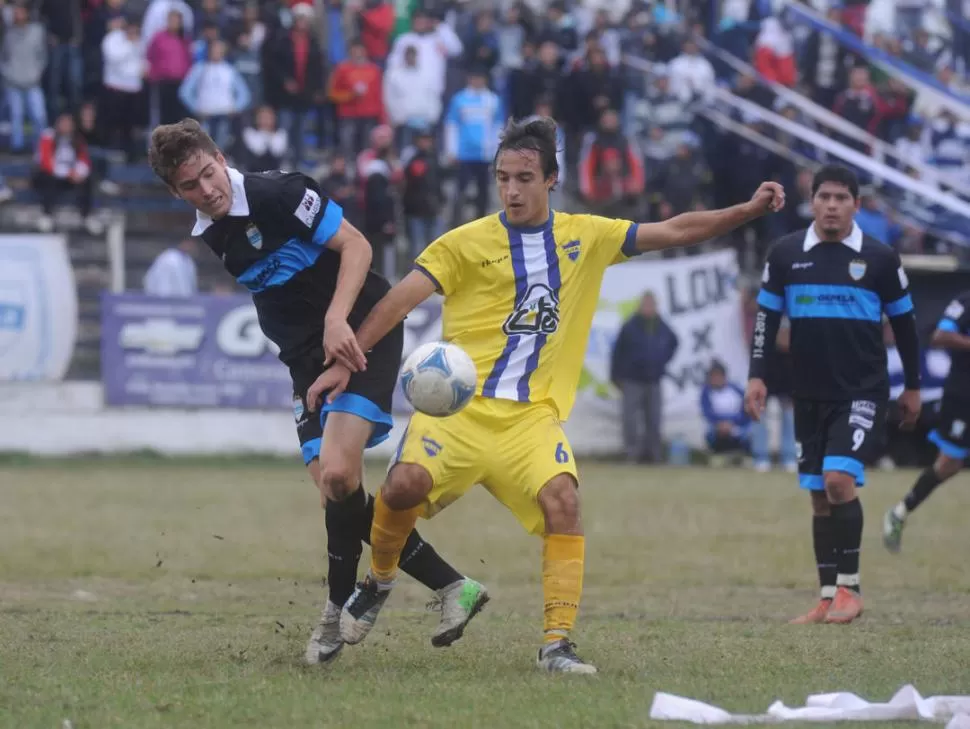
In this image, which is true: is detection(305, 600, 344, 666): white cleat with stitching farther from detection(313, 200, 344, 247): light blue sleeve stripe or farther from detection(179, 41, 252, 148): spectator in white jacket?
detection(179, 41, 252, 148): spectator in white jacket

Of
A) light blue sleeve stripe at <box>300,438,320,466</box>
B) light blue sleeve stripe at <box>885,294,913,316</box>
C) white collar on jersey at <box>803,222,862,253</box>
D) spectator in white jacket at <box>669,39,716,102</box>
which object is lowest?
light blue sleeve stripe at <box>300,438,320,466</box>

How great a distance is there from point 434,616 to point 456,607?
1.71 meters

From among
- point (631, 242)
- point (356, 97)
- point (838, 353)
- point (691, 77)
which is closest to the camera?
point (631, 242)

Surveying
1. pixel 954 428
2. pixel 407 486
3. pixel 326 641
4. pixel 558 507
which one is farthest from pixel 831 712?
pixel 954 428

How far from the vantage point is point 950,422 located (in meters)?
12.2

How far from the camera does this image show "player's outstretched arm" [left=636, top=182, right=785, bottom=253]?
661 centimetres

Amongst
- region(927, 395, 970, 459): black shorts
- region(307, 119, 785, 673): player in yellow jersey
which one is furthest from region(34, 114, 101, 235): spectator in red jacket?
region(307, 119, 785, 673): player in yellow jersey

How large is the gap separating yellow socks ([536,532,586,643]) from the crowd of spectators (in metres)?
13.6

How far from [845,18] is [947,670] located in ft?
64.5

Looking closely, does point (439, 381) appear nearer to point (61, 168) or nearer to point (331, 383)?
point (331, 383)

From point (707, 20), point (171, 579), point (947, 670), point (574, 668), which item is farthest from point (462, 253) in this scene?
point (707, 20)

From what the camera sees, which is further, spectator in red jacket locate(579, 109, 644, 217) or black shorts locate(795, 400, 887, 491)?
spectator in red jacket locate(579, 109, 644, 217)

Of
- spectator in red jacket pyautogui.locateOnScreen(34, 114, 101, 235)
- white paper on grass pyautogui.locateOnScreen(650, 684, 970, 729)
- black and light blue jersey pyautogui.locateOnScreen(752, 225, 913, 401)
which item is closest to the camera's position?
white paper on grass pyautogui.locateOnScreen(650, 684, 970, 729)

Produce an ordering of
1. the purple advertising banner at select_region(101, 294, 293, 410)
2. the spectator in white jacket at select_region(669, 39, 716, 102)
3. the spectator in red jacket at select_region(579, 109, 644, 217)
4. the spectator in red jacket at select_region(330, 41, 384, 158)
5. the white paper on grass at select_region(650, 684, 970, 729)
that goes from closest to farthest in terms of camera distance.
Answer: the white paper on grass at select_region(650, 684, 970, 729) → the purple advertising banner at select_region(101, 294, 293, 410) → the spectator in red jacket at select_region(330, 41, 384, 158) → the spectator in red jacket at select_region(579, 109, 644, 217) → the spectator in white jacket at select_region(669, 39, 716, 102)
